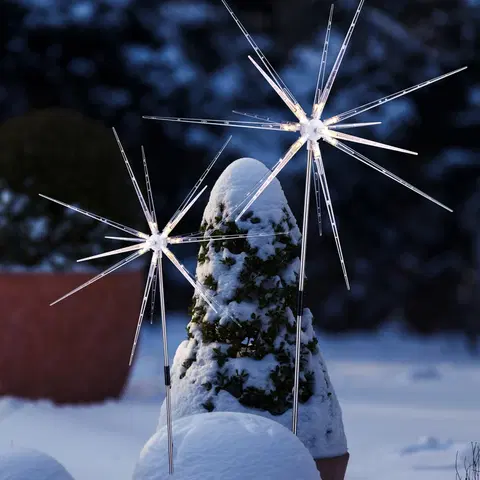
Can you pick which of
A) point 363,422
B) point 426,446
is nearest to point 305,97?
point 363,422

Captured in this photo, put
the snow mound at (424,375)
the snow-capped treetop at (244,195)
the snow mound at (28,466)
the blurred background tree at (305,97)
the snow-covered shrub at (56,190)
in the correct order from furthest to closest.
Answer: the blurred background tree at (305,97), the snow mound at (424,375), the snow-covered shrub at (56,190), the snow-capped treetop at (244,195), the snow mound at (28,466)

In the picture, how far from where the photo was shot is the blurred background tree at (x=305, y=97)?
16391mm

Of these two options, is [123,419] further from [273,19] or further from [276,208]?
[273,19]

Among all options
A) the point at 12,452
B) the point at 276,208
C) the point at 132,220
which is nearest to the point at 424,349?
the point at 132,220

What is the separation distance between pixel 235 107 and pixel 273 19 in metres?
2.45

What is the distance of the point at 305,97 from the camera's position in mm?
16531

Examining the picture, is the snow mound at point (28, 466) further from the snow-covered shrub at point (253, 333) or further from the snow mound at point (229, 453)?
the snow-covered shrub at point (253, 333)

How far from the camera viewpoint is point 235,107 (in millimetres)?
16844

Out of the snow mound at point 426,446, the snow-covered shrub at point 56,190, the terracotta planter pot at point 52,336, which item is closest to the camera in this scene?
the snow mound at point 426,446

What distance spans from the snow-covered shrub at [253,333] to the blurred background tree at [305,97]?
Answer: 416 inches

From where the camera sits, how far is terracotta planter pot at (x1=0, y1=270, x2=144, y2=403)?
8992 millimetres

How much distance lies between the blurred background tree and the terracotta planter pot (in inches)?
278

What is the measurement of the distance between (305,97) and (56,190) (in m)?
7.81

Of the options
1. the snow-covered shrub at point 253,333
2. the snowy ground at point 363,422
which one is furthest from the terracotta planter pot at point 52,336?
the snow-covered shrub at point 253,333
